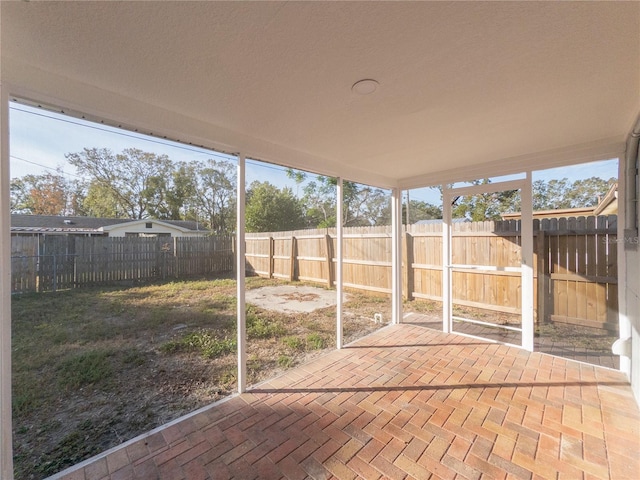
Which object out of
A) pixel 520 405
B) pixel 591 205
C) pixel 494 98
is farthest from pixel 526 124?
pixel 520 405

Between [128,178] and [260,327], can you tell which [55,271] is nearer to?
[128,178]

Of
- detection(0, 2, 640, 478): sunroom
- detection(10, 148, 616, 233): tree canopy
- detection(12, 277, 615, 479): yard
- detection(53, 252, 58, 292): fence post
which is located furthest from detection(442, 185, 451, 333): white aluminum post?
detection(53, 252, 58, 292): fence post

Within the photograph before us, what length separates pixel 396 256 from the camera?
4.33 metres

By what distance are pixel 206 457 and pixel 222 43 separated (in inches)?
96.7

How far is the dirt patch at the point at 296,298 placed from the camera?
4.04 m

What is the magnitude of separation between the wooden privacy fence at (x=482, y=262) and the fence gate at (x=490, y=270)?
13mm

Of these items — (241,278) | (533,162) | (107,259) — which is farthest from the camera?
(533,162)

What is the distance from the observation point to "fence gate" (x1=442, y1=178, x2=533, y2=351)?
3223 millimetres

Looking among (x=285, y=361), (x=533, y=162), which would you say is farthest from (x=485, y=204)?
(x=285, y=361)

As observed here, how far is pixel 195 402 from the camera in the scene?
2.31 m

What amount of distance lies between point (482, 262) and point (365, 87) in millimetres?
3056

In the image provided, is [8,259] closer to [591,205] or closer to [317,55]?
[317,55]

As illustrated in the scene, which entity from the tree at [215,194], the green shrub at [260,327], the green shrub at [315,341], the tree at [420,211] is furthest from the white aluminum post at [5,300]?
the tree at [420,211]

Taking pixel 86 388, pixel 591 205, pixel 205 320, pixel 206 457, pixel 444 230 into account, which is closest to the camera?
pixel 206 457
